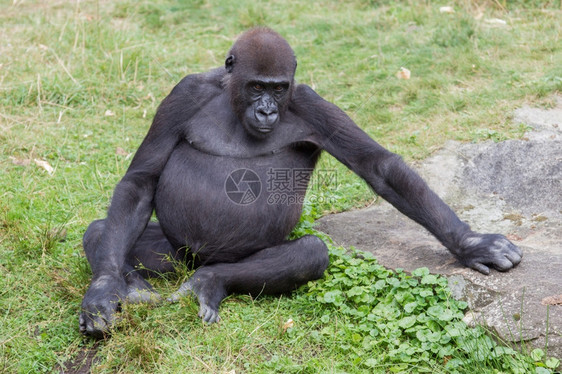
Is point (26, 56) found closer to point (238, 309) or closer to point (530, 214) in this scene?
point (238, 309)

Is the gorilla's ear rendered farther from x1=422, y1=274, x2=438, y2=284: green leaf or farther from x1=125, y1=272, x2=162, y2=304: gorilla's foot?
x1=422, y1=274, x2=438, y2=284: green leaf

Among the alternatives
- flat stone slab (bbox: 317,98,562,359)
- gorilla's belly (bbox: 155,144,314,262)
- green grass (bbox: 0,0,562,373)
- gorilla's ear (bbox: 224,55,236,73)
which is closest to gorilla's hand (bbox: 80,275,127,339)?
green grass (bbox: 0,0,562,373)

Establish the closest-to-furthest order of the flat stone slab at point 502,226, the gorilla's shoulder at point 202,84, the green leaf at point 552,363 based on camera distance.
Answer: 1. the green leaf at point 552,363
2. the flat stone slab at point 502,226
3. the gorilla's shoulder at point 202,84

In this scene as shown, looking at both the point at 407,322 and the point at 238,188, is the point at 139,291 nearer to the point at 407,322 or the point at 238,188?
the point at 238,188

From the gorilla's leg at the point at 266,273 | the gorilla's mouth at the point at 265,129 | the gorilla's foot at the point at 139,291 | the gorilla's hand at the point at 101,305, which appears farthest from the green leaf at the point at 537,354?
the gorilla's hand at the point at 101,305

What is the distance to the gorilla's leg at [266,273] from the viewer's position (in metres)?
4.05

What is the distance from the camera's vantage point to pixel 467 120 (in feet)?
20.7

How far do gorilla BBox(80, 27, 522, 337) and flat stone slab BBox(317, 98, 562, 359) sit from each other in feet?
0.82

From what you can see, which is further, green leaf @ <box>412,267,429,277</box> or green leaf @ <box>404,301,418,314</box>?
green leaf @ <box>412,267,429,277</box>

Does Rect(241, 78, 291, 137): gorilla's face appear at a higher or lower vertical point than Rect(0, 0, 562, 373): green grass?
higher

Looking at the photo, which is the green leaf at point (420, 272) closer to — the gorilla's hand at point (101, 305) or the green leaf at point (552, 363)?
the green leaf at point (552, 363)

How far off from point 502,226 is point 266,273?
1.86 meters

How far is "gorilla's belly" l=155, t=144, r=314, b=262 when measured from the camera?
4301mm

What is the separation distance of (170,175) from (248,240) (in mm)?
669
